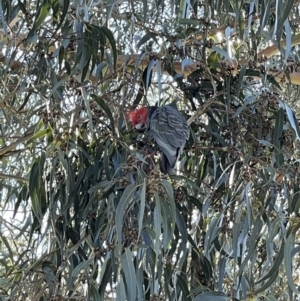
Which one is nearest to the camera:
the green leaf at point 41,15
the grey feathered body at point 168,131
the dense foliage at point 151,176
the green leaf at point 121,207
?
the green leaf at point 121,207

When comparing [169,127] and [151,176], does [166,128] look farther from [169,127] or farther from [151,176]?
[151,176]

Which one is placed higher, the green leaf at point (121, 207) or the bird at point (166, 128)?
the bird at point (166, 128)

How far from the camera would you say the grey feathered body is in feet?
5.51

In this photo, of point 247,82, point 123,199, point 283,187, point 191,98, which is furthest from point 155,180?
point 247,82

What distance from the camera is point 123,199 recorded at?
1.24 metres

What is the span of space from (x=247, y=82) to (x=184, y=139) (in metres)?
0.32

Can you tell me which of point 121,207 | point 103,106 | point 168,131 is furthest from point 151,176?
point 168,131

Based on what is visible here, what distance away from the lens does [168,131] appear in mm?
1738

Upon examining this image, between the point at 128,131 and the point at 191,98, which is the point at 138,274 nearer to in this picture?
the point at 128,131

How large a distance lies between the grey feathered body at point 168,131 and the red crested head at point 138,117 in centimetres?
2

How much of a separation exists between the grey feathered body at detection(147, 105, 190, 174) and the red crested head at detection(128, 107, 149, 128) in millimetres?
16

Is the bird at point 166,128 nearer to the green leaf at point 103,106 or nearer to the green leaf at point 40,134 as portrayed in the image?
the green leaf at point 103,106

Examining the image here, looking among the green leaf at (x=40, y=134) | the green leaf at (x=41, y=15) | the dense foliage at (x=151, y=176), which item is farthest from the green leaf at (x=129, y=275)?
the green leaf at (x=41, y=15)

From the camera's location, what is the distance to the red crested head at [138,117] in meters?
1.76
